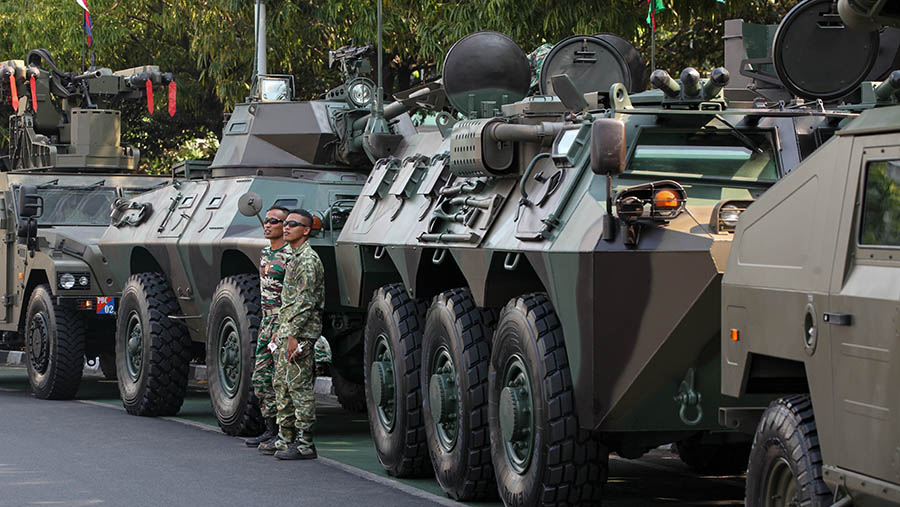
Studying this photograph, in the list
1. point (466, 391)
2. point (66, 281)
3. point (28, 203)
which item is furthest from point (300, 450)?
point (28, 203)

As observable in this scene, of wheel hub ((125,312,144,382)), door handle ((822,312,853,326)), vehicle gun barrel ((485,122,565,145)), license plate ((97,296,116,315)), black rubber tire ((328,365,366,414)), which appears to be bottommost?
black rubber tire ((328,365,366,414))

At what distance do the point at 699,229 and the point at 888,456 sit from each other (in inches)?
93.7

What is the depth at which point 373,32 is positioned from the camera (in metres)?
19.3

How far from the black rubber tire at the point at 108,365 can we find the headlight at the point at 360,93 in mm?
4601

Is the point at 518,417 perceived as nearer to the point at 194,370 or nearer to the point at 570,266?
the point at 570,266

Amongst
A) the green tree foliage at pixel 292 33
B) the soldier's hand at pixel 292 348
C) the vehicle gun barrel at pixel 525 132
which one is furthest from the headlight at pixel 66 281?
the vehicle gun barrel at pixel 525 132

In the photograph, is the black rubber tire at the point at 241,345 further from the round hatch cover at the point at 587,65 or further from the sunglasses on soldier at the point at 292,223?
the round hatch cover at the point at 587,65

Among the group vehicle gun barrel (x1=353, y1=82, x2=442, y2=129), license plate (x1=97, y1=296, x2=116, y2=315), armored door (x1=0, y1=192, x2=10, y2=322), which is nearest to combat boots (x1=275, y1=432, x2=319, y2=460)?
vehicle gun barrel (x1=353, y1=82, x2=442, y2=129)

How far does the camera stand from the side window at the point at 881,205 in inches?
234

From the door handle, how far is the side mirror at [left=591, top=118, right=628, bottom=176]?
1876 millimetres

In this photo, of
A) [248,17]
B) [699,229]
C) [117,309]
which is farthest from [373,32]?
[699,229]

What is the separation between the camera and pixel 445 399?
9883 millimetres

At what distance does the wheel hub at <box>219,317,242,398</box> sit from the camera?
13283 mm

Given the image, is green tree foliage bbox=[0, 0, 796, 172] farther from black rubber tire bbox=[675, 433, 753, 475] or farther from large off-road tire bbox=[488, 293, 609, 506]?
large off-road tire bbox=[488, 293, 609, 506]
